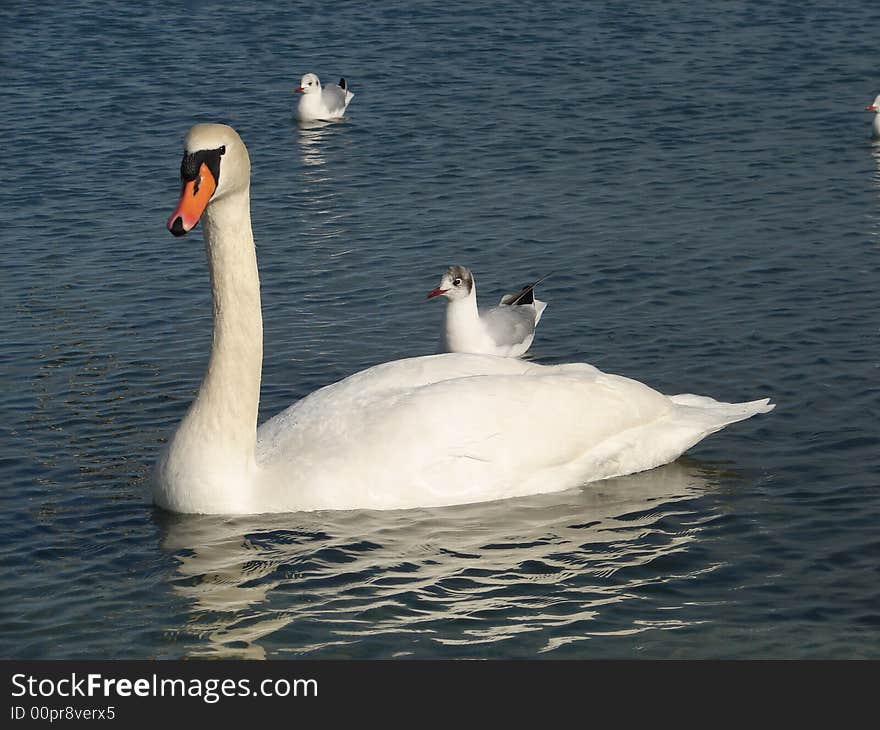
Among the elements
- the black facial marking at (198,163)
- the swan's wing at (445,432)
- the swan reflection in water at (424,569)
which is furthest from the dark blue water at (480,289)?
the black facial marking at (198,163)

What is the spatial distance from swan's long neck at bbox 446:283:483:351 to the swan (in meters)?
3.39

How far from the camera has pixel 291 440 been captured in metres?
10.4

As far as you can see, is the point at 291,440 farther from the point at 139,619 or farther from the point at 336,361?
the point at 336,361

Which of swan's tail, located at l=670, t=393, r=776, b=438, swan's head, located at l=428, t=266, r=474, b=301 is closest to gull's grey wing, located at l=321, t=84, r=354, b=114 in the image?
swan's head, located at l=428, t=266, r=474, b=301

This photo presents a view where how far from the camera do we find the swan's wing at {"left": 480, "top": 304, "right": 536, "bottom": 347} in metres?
14.3

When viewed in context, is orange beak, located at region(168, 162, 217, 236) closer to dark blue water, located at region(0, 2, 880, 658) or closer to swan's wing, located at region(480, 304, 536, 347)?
dark blue water, located at region(0, 2, 880, 658)

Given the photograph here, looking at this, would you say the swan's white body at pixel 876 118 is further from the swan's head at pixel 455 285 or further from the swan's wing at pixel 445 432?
the swan's wing at pixel 445 432

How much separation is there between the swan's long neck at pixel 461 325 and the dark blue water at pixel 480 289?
13.5 inches

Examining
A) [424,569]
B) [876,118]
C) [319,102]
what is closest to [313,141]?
[319,102]

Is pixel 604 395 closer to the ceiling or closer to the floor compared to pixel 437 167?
closer to the floor

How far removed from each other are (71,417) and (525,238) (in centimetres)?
624
